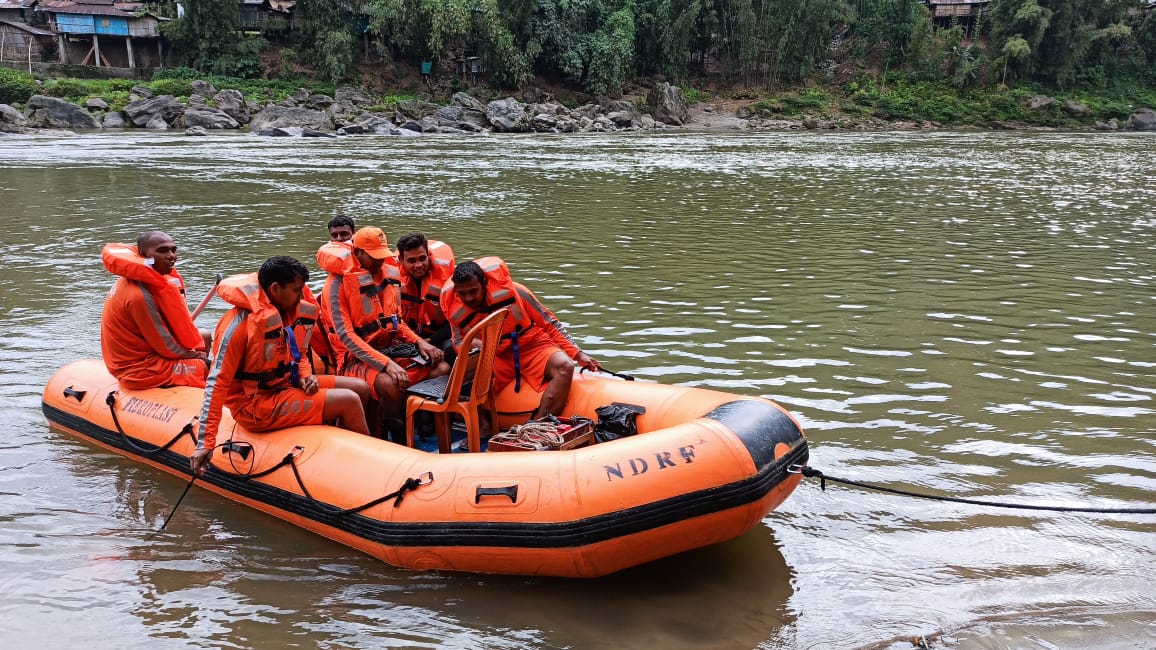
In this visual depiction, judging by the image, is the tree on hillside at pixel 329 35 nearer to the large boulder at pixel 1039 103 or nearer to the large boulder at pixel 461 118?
the large boulder at pixel 461 118

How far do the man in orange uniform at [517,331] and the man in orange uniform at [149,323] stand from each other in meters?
1.55

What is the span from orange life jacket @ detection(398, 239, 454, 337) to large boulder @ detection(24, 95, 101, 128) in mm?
29902

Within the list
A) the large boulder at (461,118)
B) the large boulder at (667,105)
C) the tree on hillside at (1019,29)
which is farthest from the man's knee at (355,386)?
the tree on hillside at (1019,29)


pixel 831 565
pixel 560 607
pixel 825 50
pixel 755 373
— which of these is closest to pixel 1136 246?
pixel 755 373

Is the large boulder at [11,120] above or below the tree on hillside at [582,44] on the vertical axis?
below

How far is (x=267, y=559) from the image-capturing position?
3.80 m

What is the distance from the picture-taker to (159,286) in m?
4.62

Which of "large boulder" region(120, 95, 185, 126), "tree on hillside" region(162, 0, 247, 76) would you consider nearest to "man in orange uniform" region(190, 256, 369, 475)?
"large boulder" region(120, 95, 185, 126)

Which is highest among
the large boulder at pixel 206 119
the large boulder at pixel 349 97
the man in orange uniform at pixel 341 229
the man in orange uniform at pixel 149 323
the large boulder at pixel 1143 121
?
the large boulder at pixel 349 97

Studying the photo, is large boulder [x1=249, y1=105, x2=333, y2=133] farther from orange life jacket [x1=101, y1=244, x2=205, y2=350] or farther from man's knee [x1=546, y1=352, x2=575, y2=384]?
man's knee [x1=546, y1=352, x2=575, y2=384]

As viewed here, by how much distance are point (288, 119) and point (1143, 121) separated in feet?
123

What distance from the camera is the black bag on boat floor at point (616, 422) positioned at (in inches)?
165

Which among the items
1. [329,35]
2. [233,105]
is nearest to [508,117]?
[329,35]

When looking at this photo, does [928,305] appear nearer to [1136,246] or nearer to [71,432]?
[1136,246]
